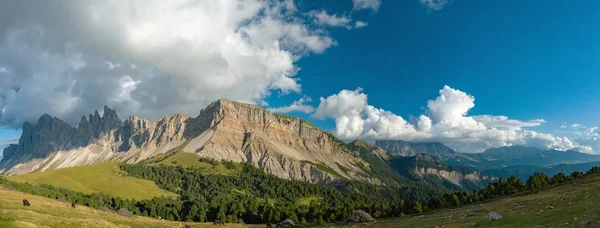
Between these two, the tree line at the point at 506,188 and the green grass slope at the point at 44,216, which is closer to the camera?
the green grass slope at the point at 44,216

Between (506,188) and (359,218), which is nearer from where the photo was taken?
(359,218)

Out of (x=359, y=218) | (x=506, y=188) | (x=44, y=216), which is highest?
(x=44, y=216)

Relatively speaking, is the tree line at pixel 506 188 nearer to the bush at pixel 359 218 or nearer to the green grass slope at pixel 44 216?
the bush at pixel 359 218

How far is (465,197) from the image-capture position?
5699 inches

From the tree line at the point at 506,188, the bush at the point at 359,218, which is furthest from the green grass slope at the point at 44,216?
the tree line at the point at 506,188

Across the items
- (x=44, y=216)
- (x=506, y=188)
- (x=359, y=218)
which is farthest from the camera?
(x=506, y=188)

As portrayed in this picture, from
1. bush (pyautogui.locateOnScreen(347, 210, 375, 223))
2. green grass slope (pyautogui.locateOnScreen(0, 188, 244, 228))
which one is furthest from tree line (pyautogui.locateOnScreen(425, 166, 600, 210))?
green grass slope (pyautogui.locateOnScreen(0, 188, 244, 228))

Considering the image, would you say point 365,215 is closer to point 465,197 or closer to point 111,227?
point 465,197

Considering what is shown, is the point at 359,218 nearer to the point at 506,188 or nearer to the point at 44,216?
the point at 506,188

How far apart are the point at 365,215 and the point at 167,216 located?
5137 inches

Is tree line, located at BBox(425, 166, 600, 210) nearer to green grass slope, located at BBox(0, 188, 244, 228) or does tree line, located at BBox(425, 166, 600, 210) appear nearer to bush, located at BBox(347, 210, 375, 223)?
bush, located at BBox(347, 210, 375, 223)

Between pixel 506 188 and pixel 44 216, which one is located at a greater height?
pixel 44 216

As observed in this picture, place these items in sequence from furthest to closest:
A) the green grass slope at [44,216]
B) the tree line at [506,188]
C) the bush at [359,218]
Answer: the tree line at [506,188]
the bush at [359,218]
the green grass slope at [44,216]

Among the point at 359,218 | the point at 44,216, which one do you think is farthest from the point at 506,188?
the point at 44,216
